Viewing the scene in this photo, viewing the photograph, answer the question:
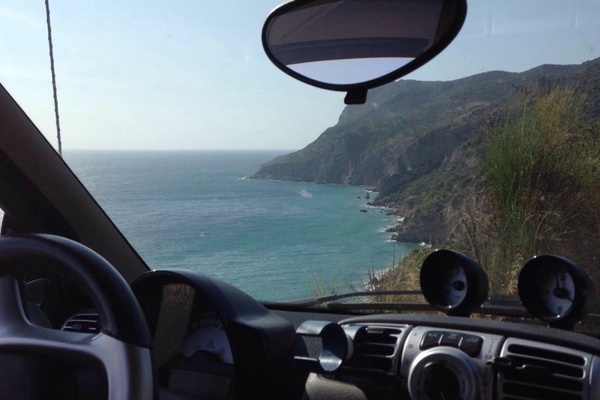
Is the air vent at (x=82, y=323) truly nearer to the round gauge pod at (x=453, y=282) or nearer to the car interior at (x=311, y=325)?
the car interior at (x=311, y=325)

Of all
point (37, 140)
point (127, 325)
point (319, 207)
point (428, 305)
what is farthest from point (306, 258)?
point (127, 325)

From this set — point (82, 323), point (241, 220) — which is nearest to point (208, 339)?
point (82, 323)

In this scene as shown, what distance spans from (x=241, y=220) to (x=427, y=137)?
1.33m

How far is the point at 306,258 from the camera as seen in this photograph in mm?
3977

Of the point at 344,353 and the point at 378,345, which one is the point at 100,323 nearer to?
the point at 344,353

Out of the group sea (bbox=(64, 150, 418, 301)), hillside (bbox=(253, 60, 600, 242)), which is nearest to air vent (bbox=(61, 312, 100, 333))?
sea (bbox=(64, 150, 418, 301))

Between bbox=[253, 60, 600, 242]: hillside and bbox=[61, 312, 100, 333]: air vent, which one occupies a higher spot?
bbox=[253, 60, 600, 242]: hillside

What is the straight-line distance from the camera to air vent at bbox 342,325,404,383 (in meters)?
2.86

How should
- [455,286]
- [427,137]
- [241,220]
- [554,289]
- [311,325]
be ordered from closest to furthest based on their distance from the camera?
[554,289] → [311,325] → [455,286] → [427,137] → [241,220]

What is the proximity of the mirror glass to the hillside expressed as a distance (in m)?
0.51

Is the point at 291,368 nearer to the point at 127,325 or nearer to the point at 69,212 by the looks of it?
the point at 127,325

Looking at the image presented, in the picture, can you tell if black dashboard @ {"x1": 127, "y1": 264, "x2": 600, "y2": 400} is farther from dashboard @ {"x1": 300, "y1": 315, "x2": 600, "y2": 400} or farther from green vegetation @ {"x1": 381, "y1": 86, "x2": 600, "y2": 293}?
green vegetation @ {"x1": 381, "y1": 86, "x2": 600, "y2": 293}

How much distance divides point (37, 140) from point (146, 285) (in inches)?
40.2

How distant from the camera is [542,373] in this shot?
2486mm
